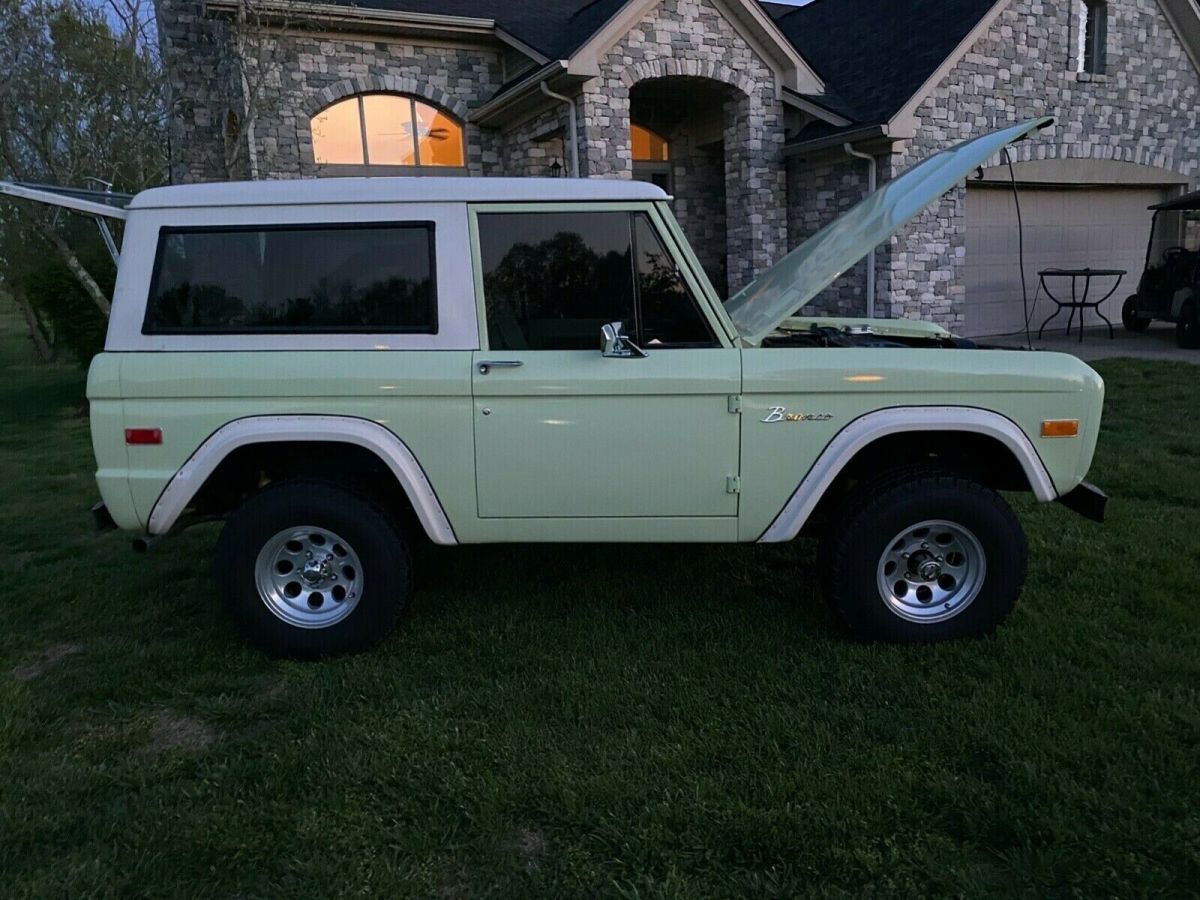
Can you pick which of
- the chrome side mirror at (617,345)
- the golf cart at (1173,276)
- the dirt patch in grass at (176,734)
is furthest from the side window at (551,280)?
the golf cart at (1173,276)

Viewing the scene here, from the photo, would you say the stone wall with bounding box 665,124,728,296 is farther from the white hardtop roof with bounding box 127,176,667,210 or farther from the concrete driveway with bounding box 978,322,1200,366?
the white hardtop roof with bounding box 127,176,667,210

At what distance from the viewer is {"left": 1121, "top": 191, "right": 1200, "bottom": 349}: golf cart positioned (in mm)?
13078

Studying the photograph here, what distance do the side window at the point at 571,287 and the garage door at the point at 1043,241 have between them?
12422 millimetres

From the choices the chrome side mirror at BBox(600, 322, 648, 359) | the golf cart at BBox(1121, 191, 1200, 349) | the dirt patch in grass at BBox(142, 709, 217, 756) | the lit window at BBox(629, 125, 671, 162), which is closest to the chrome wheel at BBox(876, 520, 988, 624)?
the chrome side mirror at BBox(600, 322, 648, 359)

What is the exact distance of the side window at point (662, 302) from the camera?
3834mm

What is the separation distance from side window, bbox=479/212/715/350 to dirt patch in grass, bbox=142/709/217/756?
1.90 metres

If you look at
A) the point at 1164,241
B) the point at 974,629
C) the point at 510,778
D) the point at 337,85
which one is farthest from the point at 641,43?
the point at 510,778

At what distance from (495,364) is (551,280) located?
44 cm

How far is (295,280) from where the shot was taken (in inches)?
153

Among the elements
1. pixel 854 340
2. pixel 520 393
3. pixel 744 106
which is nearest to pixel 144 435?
pixel 520 393

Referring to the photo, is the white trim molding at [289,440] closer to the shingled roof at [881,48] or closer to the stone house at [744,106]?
the stone house at [744,106]

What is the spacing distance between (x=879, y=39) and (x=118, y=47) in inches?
445

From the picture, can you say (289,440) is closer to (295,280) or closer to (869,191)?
(295,280)

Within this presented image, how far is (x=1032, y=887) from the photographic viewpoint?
2561 millimetres
